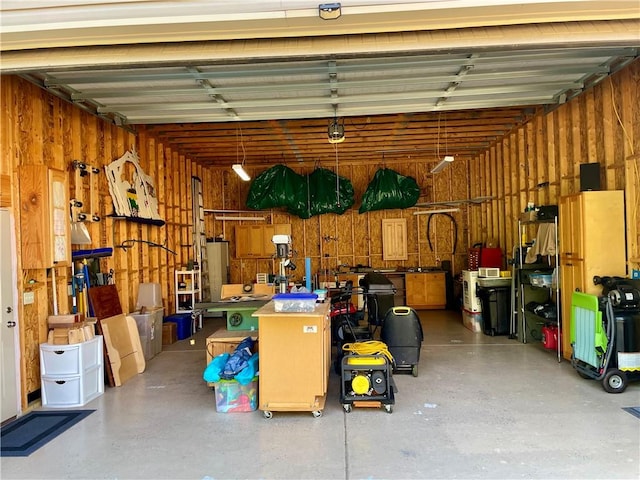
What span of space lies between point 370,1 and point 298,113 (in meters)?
2.67

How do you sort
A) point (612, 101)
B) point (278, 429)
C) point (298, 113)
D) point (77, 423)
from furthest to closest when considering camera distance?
point (298, 113)
point (612, 101)
point (77, 423)
point (278, 429)

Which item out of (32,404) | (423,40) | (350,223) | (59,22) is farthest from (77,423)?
(350,223)

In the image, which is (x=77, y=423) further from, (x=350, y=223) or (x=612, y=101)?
(x=350, y=223)

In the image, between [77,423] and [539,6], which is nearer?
[539,6]

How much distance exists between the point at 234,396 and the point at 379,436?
1.45 meters

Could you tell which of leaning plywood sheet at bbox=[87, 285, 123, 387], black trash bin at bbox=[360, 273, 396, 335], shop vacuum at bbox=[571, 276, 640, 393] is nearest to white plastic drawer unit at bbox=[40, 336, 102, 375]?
leaning plywood sheet at bbox=[87, 285, 123, 387]

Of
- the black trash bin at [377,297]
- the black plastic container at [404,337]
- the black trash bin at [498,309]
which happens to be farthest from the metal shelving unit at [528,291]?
the black plastic container at [404,337]

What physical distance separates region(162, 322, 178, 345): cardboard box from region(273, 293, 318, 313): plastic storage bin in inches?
153

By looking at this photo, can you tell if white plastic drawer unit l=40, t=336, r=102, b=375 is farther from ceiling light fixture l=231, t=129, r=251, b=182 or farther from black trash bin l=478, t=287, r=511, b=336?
black trash bin l=478, t=287, r=511, b=336

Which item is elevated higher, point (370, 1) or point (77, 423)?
point (370, 1)

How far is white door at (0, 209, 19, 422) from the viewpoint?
3.87 meters

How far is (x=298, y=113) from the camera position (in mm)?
5438

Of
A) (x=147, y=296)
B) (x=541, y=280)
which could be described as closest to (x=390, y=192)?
(x=541, y=280)

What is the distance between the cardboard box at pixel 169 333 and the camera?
6.96 m
